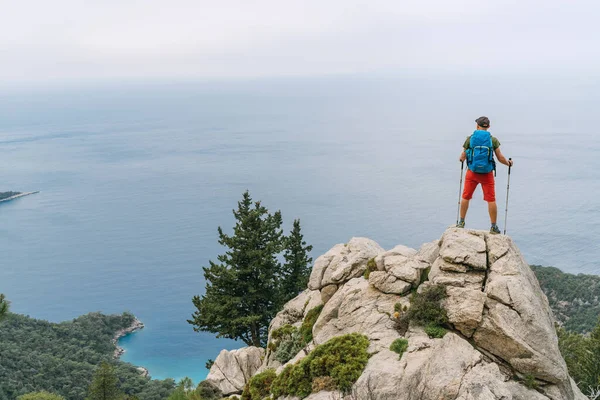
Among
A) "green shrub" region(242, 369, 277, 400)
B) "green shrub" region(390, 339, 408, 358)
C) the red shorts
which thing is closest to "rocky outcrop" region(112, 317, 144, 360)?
"green shrub" region(242, 369, 277, 400)

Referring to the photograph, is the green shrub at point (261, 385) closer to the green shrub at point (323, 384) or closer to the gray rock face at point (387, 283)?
the green shrub at point (323, 384)

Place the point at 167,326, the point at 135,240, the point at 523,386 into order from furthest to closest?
the point at 135,240, the point at 167,326, the point at 523,386

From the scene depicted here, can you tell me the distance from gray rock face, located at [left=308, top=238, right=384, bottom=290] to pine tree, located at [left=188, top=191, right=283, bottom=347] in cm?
748

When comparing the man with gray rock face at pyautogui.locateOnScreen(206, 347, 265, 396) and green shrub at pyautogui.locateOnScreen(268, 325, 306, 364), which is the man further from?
gray rock face at pyautogui.locateOnScreen(206, 347, 265, 396)

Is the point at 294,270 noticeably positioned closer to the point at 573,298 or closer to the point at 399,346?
the point at 399,346

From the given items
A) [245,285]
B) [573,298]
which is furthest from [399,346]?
[573,298]

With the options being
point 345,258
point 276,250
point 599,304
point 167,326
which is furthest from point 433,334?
point 167,326

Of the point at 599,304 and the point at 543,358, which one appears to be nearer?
the point at 543,358

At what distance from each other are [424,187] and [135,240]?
84.1 metres

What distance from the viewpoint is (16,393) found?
40656 mm

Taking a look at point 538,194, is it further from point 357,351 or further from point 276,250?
point 357,351

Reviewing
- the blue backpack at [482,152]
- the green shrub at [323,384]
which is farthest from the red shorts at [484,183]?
the green shrub at [323,384]

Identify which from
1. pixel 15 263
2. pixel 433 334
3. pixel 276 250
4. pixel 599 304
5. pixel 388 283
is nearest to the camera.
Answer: pixel 433 334

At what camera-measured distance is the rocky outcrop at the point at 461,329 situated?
12.4 m
